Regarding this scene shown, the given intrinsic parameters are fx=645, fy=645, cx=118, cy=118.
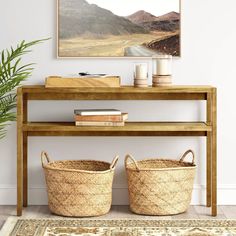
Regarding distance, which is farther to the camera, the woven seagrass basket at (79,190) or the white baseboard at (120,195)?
the white baseboard at (120,195)

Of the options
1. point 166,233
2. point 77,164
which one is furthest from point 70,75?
point 166,233

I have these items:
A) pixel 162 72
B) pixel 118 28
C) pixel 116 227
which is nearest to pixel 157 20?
pixel 118 28

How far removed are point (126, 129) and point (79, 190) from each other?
464 mm

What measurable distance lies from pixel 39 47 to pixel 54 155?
0.72m

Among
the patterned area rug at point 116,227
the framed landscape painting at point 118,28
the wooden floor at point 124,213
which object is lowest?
the patterned area rug at point 116,227

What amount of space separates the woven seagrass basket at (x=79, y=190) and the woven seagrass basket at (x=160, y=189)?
0.15 meters

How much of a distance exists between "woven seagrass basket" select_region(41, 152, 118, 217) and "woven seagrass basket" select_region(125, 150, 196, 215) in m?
0.15

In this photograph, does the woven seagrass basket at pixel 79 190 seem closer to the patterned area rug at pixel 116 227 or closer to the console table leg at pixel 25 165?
the patterned area rug at pixel 116 227

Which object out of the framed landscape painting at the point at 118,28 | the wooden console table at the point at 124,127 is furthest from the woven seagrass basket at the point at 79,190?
the framed landscape painting at the point at 118,28

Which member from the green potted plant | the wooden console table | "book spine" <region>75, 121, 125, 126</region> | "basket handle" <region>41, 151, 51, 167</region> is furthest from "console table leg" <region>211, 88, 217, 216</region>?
the green potted plant

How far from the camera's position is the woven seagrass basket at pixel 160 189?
12.8 ft

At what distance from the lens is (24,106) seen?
165 inches

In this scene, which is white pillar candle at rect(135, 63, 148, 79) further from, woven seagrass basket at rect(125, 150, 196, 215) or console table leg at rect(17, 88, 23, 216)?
console table leg at rect(17, 88, 23, 216)

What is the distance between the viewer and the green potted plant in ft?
12.8
